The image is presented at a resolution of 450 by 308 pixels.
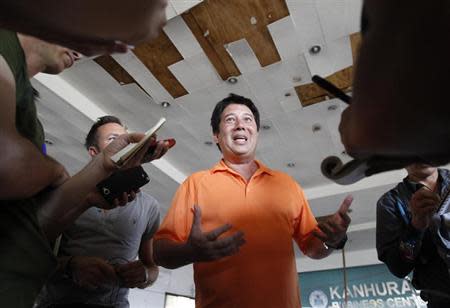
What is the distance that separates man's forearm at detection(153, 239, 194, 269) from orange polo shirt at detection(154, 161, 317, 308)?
0.05 meters

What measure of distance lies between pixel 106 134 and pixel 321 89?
8.70 feet

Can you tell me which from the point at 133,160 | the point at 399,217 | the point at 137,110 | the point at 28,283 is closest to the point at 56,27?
the point at 28,283

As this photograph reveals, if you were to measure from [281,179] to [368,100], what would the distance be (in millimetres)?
1037

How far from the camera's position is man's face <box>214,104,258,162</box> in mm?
1517

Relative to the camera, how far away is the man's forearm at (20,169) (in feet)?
2.08

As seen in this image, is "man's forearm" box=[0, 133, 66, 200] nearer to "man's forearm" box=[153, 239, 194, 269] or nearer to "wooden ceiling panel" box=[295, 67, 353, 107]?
"man's forearm" box=[153, 239, 194, 269]

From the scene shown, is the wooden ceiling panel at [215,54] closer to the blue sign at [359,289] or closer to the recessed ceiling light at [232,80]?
the recessed ceiling light at [232,80]

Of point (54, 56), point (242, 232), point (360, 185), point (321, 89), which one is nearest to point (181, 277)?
point (360, 185)

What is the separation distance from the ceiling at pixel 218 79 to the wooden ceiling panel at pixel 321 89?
0.01m

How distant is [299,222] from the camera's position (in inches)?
54.9

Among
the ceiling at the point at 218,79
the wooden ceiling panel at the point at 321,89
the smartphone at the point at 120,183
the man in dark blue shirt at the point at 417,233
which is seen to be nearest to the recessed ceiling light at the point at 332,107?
the ceiling at the point at 218,79

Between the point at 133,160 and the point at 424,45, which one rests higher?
the point at 424,45

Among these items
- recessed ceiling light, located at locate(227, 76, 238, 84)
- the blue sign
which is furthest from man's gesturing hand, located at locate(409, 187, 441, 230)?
the blue sign

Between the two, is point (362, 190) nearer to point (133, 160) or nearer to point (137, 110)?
point (137, 110)
